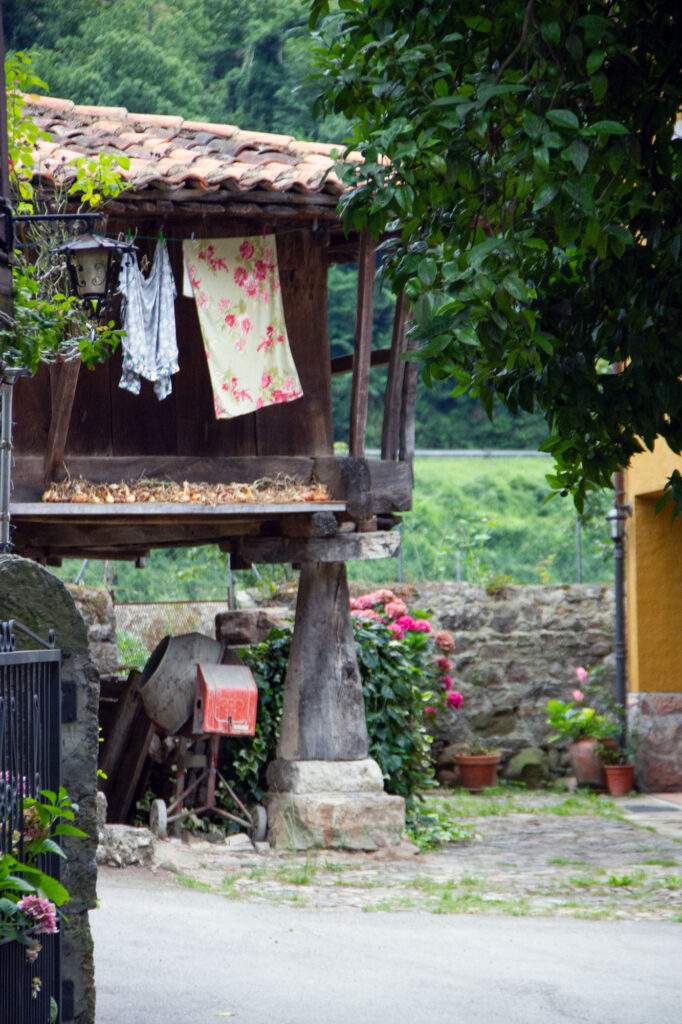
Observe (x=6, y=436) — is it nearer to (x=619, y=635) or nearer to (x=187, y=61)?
(x=619, y=635)

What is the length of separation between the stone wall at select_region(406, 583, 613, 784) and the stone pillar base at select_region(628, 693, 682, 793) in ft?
3.16

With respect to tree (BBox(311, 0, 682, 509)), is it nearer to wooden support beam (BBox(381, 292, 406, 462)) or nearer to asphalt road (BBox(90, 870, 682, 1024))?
asphalt road (BBox(90, 870, 682, 1024))

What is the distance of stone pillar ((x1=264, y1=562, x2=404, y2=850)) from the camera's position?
8.34 metres

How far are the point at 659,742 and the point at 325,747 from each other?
158 inches

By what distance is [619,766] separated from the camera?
36.8 ft

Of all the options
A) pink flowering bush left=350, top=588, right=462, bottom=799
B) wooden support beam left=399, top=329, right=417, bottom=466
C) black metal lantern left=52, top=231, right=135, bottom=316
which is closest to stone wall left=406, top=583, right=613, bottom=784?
pink flowering bush left=350, top=588, right=462, bottom=799

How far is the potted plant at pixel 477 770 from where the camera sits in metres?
11.6

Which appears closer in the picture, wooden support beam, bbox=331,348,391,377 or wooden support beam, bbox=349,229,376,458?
wooden support beam, bbox=349,229,376,458

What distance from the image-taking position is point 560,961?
5.41 metres

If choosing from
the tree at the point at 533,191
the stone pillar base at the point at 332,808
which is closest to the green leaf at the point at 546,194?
the tree at the point at 533,191

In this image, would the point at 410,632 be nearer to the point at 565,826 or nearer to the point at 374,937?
the point at 565,826

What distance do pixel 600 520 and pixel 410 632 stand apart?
524 centimetres

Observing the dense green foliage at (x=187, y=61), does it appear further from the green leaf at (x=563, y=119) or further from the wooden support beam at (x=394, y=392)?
the green leaf at (x=563, y=119)

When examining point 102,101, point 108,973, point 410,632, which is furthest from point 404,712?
point 102,101
